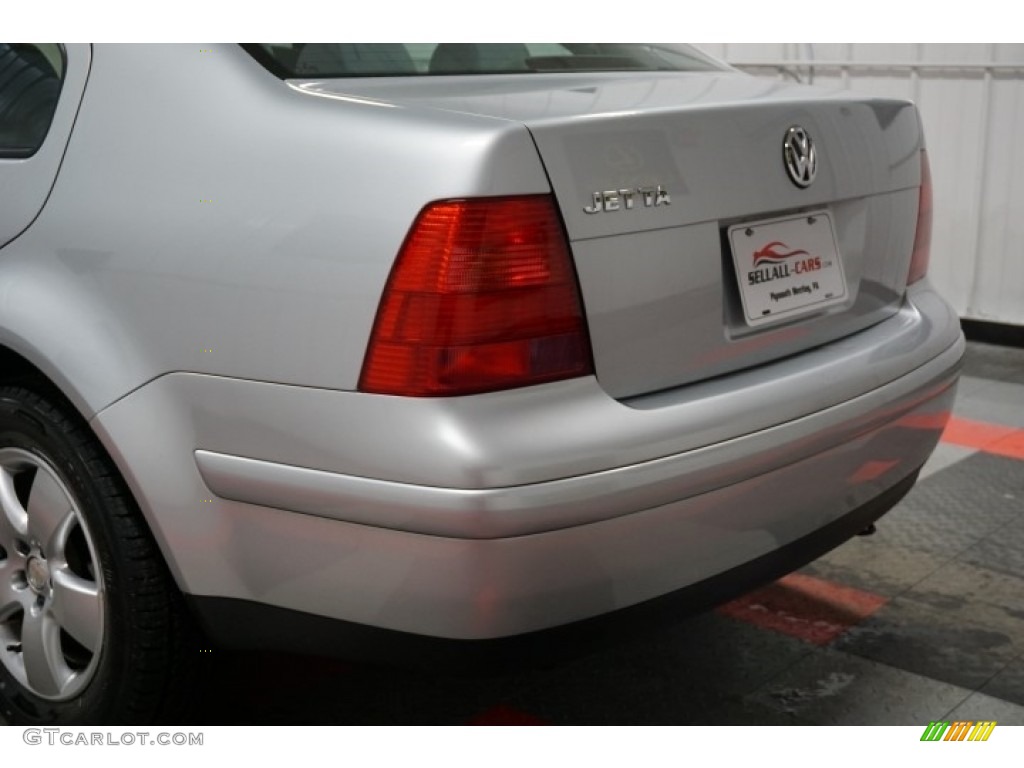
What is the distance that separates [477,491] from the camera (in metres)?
1.70

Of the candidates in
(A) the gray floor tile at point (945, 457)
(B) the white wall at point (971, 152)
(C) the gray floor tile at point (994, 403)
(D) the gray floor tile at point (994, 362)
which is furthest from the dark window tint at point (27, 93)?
(B) the white wall at point (971, 152)

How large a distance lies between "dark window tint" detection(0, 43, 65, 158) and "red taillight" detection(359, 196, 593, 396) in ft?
2.72

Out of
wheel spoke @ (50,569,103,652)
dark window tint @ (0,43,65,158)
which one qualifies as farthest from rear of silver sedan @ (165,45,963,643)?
dark window tint @ (0,43,65,158)

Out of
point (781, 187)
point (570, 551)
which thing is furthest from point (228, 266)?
point (781, 187)

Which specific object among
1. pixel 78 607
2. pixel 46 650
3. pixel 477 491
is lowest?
pixel 46 650

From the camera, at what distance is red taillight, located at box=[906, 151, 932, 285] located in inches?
99.5

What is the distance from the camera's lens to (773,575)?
6.94 ft

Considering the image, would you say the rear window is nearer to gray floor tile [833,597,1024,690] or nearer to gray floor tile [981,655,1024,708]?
gray floor tile [833,597,1024,690]

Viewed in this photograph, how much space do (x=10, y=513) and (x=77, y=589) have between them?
22 cm

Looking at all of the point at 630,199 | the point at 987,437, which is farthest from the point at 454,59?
the point at 987,437

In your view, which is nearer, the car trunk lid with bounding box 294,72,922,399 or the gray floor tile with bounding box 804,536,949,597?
the car trunk lid with bounding box 294,72,922,399

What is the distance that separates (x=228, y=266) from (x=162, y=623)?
0.63m

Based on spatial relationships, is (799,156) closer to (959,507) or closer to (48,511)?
(48,511)

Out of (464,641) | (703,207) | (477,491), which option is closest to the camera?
(477,491)
